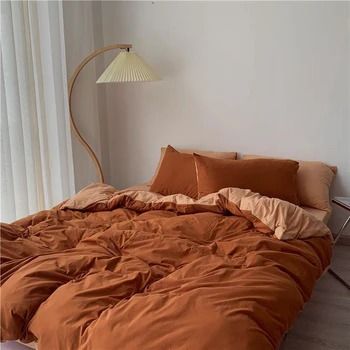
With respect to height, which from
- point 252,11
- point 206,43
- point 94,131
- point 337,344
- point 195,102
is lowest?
point 337,344

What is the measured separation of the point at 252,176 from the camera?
2.68 metres

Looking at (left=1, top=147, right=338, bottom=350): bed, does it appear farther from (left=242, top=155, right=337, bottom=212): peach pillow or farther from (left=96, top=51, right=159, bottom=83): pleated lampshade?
(left=96, top=51, right=159, bottom=83): pleated lampshade

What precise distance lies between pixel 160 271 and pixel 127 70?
1.74 m

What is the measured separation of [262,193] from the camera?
2.65 m

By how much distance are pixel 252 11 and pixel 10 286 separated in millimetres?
2475

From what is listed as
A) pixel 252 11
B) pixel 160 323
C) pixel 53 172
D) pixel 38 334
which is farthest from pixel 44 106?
pixel 160 323

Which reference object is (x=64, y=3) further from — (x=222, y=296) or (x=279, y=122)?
(x=222, y=296)

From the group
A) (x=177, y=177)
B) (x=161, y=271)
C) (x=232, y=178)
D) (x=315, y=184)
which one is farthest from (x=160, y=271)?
(x=315, y=184)

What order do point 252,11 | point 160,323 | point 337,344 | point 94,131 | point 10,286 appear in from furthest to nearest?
point 94,131, point 252,11, point 337,344, point 10,286, point 160,323

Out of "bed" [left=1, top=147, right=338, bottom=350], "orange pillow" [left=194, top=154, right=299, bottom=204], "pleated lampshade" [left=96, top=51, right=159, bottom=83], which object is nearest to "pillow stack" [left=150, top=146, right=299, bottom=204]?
"orange pillow" [left=194, top=154, right=299, bottom=204]

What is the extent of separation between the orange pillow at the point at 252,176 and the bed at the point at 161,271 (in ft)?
0.59

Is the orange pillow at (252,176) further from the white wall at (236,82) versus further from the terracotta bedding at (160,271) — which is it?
the white wall at (236,82)

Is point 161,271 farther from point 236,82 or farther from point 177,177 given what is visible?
point 236,82

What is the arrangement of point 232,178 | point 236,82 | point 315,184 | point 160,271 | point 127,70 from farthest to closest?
point 236,82
point 127,70
point 315,184
point 232,178
point 160,271
